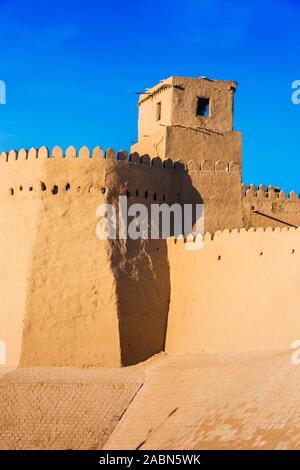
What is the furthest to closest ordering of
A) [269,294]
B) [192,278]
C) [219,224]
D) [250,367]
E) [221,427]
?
1. [219,224]
2. [192,278]
3. [269,294]
4. [250,367]
5. [221,427]

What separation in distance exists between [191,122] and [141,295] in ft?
20.2

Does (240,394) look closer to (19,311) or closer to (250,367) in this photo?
(250,367)

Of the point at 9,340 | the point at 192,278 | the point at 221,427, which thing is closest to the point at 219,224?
the point at 192,278

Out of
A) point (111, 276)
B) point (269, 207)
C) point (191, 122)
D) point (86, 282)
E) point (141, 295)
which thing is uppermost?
point (191, 122)

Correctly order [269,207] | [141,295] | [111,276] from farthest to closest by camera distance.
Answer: [269,207] → [141,295] → [111,276]

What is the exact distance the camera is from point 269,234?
886 inches

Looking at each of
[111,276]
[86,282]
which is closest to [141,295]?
[111,276]

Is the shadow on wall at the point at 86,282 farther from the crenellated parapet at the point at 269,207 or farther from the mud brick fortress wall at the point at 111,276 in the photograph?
the crenellated parapet at the point at 269,207

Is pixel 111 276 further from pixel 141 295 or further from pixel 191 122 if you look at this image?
pixel 191 122

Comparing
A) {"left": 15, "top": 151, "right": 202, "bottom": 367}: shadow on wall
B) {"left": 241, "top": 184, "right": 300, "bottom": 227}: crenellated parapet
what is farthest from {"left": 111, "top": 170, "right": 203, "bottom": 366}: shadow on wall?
{"left": 241, "top": 184, "right": 300, "bottom": 227}: crenellated parapet

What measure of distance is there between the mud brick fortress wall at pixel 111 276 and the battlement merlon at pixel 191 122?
7.53ft

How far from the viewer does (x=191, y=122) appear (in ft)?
90.2

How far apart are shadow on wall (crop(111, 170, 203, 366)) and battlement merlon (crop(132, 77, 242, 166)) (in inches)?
130

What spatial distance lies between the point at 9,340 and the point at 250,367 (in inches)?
252
